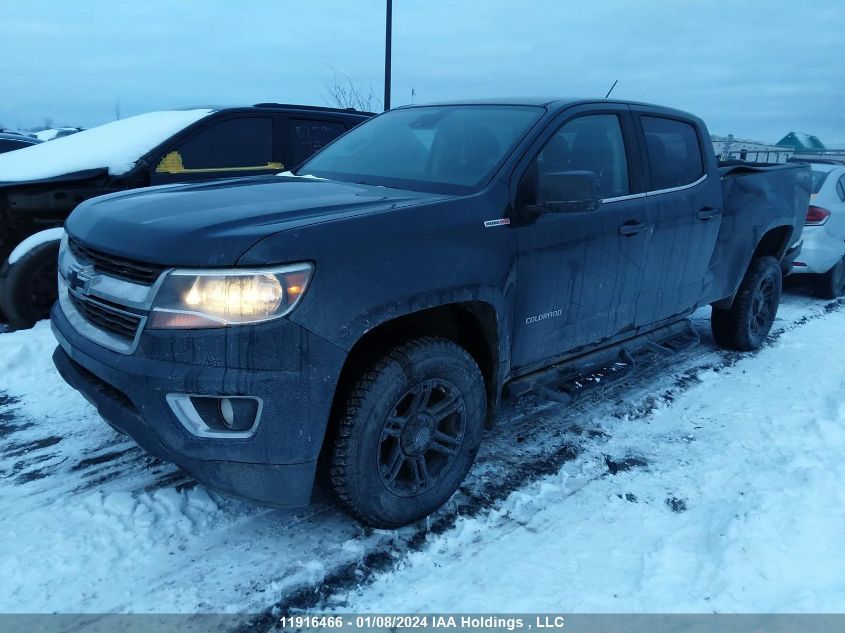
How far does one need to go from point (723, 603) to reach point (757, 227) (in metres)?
3.51

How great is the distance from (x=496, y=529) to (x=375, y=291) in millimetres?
1256

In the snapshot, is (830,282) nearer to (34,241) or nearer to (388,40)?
(34,241)

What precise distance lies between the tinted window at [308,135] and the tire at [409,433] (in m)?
3.83

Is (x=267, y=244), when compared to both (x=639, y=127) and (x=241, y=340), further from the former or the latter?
(x=639, y=127)

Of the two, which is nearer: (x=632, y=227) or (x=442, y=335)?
(x=442, y=335)

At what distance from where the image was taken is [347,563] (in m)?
2.55

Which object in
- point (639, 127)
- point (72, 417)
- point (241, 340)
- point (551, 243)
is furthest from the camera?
point (639, 127)

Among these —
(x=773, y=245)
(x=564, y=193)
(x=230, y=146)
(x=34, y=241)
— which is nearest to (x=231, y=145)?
(x=230, y=146)

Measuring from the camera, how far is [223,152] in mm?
5570

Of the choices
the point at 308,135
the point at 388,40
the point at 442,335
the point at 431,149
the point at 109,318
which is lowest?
the point at 442,335

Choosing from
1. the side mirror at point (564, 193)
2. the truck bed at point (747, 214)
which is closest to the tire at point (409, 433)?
the side mirror at point (564, 193)

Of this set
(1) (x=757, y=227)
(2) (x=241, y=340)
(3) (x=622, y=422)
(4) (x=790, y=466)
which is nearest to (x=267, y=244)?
(2) (x=241, y=340)

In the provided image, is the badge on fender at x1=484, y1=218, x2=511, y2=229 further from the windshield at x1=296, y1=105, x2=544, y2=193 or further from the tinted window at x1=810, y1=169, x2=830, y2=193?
the tinted window at x1=810, y1=169, x2=830, y2=193

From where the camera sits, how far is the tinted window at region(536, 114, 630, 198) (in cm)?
327
